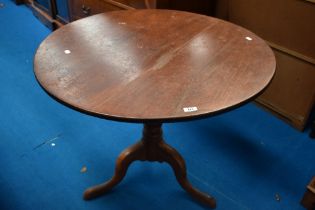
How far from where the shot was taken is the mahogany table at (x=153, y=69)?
0.92 m

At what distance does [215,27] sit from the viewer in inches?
54.7

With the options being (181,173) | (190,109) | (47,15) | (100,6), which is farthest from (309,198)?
(47,15)

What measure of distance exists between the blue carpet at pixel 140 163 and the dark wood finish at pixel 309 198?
41 millimetres

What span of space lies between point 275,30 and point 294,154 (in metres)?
0.79

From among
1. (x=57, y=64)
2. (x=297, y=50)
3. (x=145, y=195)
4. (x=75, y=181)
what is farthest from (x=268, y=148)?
(x=57, y=64)

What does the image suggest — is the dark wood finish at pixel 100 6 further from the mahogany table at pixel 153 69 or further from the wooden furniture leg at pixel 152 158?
the wooden furniture leg at pixel 152 158

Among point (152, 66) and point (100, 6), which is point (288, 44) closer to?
point (152, 66)

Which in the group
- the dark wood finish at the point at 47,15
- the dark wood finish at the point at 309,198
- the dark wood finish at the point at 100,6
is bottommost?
the dark wood finish at the point at 309,198

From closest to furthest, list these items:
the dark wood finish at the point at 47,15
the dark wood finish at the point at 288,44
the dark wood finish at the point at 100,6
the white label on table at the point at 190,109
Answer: the white label on table at the point at 190,109 → the dark wood finish at the point at 288,44 → the dark wood finish at the point at 100,6 → the dark wood finish at the point at 47,15

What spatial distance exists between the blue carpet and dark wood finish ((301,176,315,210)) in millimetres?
41

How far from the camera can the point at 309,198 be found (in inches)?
60.8

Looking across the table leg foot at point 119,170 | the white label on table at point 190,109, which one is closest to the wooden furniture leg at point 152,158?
the table leg foot at point 119,170

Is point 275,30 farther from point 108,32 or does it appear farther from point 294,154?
point 108,32

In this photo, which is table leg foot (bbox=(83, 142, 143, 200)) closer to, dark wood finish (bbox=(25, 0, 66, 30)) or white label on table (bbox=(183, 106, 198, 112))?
white label on table (bbox=(183, 106, 198, 112))
